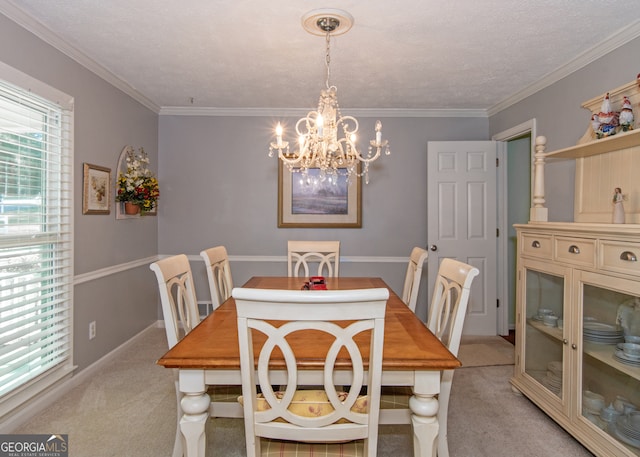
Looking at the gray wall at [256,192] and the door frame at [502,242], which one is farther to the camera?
the gray wall at [256,192]

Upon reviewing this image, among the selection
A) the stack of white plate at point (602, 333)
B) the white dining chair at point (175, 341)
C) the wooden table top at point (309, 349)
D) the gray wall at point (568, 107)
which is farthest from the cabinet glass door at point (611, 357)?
the white dining chair at point (175, 341)

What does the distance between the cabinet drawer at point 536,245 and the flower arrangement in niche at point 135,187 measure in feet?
10.0

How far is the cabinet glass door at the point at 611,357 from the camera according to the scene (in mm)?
1709

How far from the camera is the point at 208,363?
4.23 ft

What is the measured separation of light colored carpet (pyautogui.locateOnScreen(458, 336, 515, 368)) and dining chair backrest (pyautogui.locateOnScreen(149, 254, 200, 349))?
2.27m

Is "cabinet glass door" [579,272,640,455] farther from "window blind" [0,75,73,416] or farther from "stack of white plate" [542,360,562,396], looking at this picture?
"window blind" [0,75,73,416]

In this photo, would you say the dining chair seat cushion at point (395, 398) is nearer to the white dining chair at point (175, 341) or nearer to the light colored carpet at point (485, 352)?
the white dining chair at point (175, 341)

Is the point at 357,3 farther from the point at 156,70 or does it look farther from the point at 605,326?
the point at 605,326

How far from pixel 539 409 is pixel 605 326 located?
2.83 ft

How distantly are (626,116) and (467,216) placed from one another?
6.18 feet

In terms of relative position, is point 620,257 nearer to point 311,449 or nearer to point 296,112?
point 311,449

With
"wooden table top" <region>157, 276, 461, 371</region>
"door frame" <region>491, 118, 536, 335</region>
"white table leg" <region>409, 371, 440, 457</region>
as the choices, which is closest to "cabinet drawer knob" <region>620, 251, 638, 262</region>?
"wooden table top" <region>157, 276, 461, 371</region>

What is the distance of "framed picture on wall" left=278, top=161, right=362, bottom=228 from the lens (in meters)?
4.05

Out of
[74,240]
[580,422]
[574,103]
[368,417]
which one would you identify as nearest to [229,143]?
[74,240]
